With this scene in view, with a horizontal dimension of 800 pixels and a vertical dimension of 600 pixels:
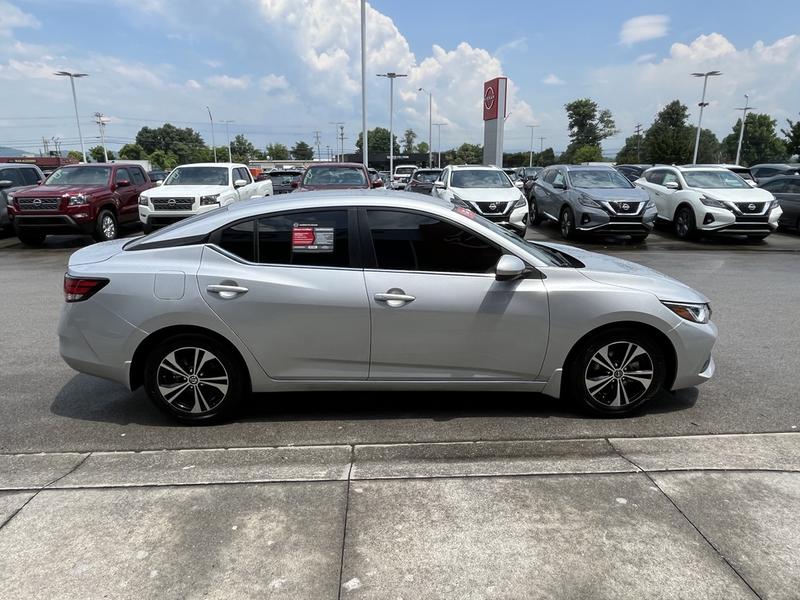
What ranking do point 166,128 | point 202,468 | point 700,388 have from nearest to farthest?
point 202,468 → point 700,388 → point 166,128

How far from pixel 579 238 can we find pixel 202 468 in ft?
40.3

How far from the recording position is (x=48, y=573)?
8.27ft

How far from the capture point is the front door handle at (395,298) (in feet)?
12.2

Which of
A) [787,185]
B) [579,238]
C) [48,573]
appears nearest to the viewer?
[48,573]

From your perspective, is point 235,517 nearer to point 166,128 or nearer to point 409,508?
point 409,508

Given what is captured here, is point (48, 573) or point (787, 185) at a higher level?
point (787, 185)

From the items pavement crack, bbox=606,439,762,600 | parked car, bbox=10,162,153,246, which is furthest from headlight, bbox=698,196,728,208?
parked car, bbox=10,162,153,246

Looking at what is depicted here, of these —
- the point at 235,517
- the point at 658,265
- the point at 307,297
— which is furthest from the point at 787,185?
the point at 235,517

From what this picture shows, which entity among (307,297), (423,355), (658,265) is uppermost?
(307,297)

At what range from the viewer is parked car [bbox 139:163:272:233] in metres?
12.8

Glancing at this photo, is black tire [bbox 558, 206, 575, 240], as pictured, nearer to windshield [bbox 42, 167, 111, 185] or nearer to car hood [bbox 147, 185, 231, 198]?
car hood [bbox 147, 185, 231, 198]

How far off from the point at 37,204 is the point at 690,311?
13379mm

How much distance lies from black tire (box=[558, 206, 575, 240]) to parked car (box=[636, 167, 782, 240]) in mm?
2904

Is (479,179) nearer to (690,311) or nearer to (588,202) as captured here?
(588,202)
